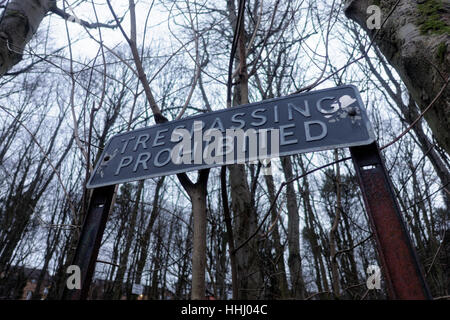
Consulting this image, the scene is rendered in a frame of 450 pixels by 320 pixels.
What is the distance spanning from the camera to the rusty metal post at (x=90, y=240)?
732 mm

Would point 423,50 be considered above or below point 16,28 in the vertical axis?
below

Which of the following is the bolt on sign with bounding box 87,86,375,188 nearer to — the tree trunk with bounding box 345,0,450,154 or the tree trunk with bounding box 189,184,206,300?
the tree trunk with bounding box 189,184,206,300

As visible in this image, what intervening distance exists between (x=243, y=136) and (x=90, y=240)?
1.95 feet

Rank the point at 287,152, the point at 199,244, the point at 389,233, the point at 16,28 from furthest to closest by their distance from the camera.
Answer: the point at 16,28
the point at 199,244
the point at 287,152
the point at 389,233

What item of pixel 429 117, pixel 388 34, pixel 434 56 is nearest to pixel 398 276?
pixel 429 117

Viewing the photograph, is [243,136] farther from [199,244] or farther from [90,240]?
[90,240]

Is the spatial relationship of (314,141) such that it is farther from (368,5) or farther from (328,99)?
(368,5)

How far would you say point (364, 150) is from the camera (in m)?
0.65

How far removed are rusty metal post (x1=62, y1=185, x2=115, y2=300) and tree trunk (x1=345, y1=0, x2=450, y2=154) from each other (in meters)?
1.28

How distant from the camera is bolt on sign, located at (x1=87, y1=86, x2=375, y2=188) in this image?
71 centimetres

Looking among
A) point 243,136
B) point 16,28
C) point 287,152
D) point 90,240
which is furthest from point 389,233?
point 16,28

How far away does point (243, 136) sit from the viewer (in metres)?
0.81

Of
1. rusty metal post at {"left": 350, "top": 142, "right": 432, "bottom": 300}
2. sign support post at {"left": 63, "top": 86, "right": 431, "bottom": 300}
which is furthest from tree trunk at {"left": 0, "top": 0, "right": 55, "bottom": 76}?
rusty metal post at {"left": 350, "top": 142, "right": 432, "bottom": 300}

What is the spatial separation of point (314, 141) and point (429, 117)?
0.67 metres
